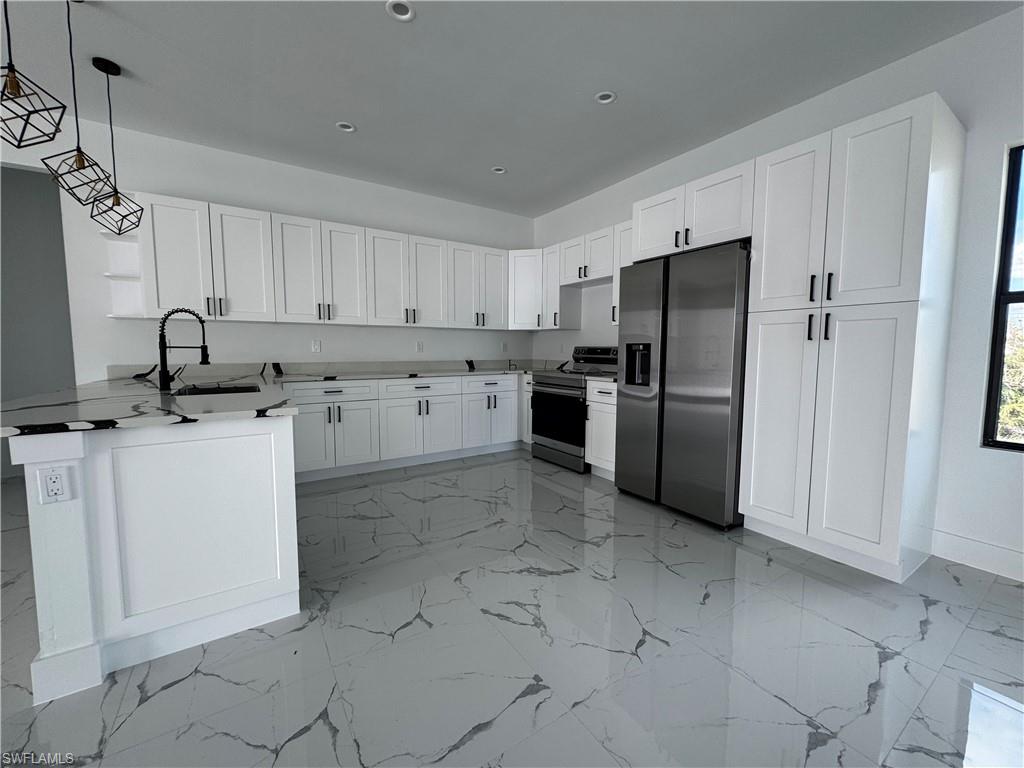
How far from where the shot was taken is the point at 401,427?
13.6ft

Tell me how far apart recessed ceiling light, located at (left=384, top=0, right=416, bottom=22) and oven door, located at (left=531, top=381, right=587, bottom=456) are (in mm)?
2897

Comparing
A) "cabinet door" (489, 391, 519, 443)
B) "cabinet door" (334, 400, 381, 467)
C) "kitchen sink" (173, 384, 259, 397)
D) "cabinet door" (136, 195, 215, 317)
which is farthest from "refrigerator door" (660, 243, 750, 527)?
"cabinet door" (136, 195, 215, 317)

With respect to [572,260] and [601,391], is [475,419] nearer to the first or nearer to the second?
[601,391]

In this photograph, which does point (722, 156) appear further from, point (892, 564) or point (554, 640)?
point (554, 640)

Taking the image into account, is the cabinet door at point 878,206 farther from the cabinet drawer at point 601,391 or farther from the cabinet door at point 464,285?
the cabinet door at point 464,285

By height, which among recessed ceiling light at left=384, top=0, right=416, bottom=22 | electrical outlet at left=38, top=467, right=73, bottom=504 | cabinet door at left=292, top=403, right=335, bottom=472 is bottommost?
cabinet door at left=292, top=403, right=335, bottom=472

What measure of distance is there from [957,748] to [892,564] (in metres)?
1.10

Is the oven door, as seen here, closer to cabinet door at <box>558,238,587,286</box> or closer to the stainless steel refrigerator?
the stainless steel refrigerator

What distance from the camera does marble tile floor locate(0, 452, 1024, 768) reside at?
4.25 ft

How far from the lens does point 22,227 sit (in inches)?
144

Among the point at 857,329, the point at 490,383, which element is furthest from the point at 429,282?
the point at 857,329

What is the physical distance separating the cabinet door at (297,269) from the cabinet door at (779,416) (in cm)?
352

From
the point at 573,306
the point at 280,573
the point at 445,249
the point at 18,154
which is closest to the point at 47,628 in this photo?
→ the point at 280,573

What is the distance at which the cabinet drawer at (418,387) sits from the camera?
4082 mm
